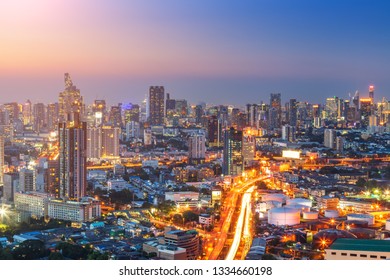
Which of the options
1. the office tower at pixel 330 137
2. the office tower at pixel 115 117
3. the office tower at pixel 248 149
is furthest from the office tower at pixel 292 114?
the office tower at pixel 115 117

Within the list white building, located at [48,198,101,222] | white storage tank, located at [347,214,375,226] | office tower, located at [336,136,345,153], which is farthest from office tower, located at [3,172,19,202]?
office tower, located at [336,136,345,153]

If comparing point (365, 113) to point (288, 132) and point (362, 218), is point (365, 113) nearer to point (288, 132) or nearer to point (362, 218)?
point (288, 132)

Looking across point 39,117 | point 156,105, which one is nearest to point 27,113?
point 39,117

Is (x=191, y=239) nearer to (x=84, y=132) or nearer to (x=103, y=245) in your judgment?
(x=103, y=245)

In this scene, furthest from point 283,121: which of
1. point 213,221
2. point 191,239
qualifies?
point 191,239

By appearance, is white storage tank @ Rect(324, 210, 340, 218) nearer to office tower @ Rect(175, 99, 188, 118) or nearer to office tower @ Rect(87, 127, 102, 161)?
office tower @ Rect(175, 99, 188, 118)

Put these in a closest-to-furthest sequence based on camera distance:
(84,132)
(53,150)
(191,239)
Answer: (191,239)
(84,132)
(53,150)

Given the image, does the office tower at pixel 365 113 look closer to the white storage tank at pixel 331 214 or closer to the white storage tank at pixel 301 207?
the white storage tank at pixel 301 207
